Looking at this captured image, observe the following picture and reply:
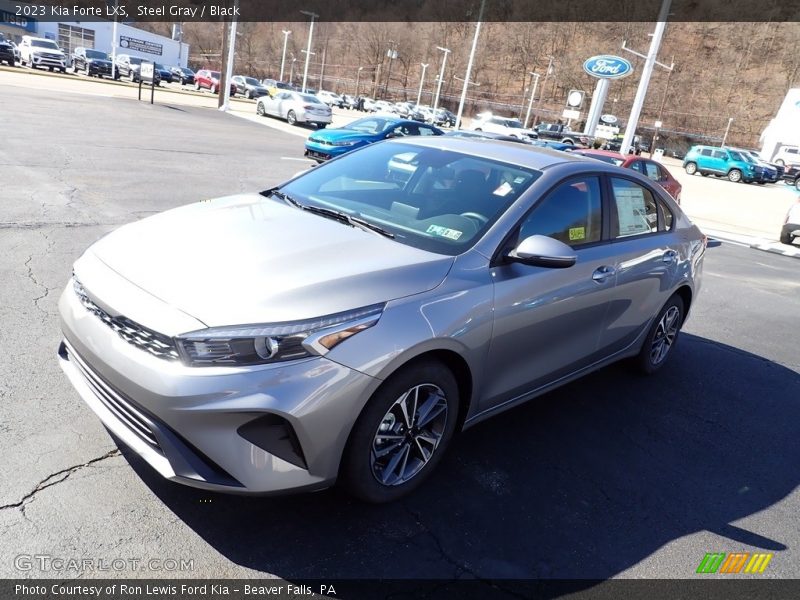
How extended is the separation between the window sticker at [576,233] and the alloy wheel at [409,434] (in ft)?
4.58

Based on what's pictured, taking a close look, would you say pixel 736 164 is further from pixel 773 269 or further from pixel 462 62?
pixel 462 62

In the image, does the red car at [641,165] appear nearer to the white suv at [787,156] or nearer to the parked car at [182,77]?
the white suv at [787,156]

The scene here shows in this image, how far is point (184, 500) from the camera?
280 cm

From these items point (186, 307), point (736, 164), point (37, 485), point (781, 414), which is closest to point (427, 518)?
point (186, 307)

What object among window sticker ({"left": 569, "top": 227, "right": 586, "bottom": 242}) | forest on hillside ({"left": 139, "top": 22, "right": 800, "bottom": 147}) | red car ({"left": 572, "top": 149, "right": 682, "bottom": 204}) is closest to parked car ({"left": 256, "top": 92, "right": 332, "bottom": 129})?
red car ({"left": 572, "top": 149, "right": 682, "bottom": 204})

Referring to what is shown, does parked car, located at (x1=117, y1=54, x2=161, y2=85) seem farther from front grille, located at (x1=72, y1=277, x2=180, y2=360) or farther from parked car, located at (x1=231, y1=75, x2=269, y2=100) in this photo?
front grille, located at (x1=72, y1=277, x2=180, y2=360)

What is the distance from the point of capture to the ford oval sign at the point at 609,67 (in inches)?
1121

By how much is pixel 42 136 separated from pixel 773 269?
47.1 ft

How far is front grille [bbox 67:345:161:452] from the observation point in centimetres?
246

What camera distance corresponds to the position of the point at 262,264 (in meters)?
2.75

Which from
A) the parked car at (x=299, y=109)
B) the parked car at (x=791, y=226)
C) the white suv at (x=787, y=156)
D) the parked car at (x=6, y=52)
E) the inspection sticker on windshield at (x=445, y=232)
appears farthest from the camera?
the white suv at (x=787, y=156)

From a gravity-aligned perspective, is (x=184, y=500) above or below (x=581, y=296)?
Answer: below

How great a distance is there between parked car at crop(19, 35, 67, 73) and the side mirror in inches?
1845

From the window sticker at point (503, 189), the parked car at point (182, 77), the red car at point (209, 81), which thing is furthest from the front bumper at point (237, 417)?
the parked car at point (182, 77)
